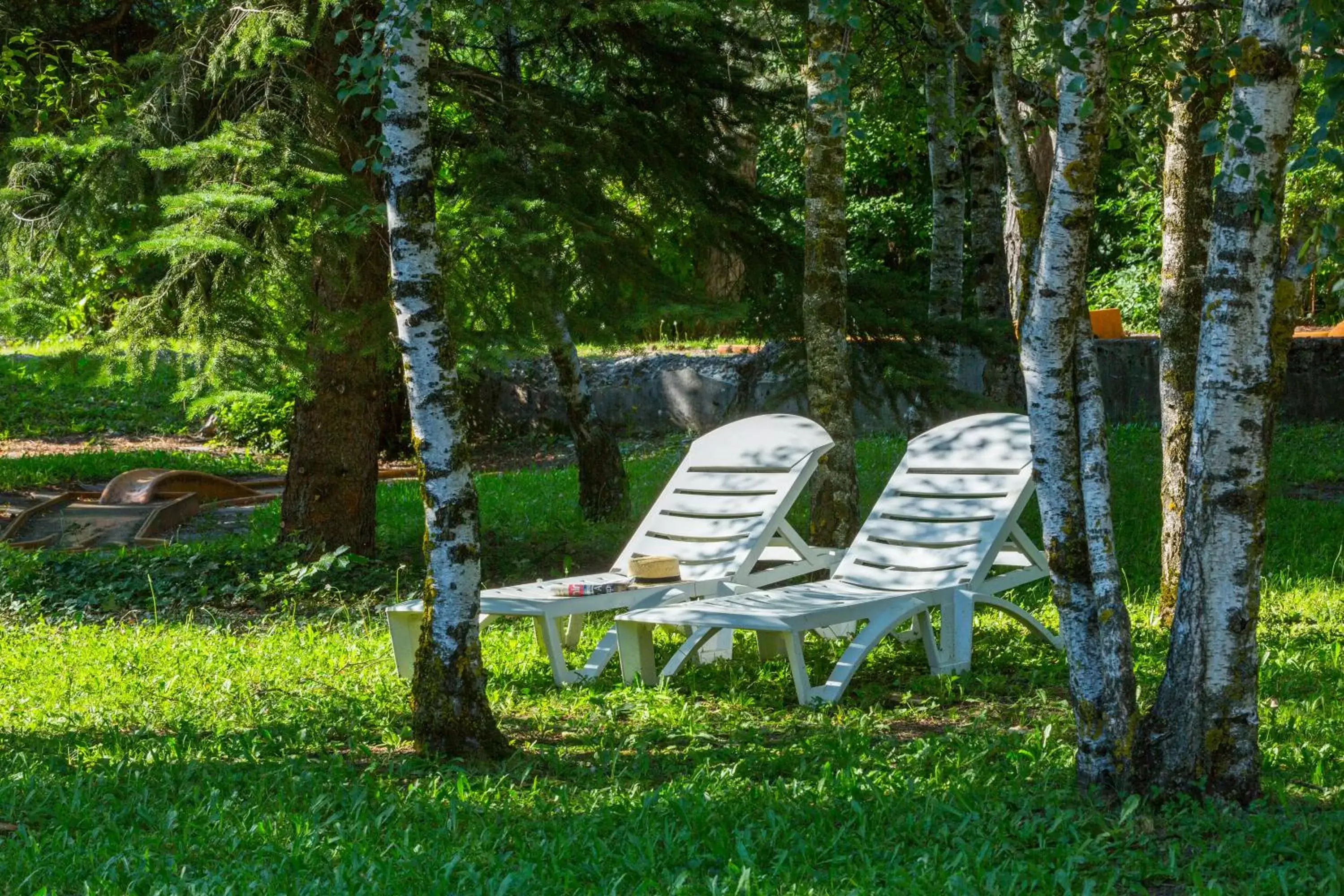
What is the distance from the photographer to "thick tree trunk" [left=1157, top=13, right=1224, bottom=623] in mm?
6605

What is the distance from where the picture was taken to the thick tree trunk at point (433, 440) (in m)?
4.71

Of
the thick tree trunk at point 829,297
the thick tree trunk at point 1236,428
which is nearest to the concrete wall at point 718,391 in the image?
the thick tree trunk at point 829,297

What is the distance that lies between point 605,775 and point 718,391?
37.5ft

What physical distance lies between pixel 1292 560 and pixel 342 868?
6.93 meters

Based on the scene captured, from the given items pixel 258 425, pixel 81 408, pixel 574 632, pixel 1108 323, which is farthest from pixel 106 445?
pixel 1108 323

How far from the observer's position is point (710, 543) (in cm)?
709

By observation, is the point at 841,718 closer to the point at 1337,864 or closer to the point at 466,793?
the point at 466,793

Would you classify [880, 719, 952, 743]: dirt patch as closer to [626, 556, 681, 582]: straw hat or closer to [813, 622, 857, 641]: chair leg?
[813, 622, 857, 641]: chair leg

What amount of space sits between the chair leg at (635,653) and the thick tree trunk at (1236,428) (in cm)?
264

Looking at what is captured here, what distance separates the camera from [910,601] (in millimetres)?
5945

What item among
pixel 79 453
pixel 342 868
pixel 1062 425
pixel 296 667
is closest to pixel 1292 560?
pixel 1062 425

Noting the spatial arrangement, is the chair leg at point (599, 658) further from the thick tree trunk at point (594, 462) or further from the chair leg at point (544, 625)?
the thick tree trunk at point (594, 462)

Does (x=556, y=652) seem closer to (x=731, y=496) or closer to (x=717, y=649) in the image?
(x=717, y=649)

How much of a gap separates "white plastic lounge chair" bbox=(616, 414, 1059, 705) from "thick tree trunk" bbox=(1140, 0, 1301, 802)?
6.39 ft
